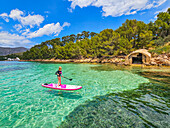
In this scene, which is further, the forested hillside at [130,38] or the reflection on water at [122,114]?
the forested hillside at [130,38]

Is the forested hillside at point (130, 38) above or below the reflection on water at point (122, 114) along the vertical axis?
above

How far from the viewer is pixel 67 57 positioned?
74438 mm

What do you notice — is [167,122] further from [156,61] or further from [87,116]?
[156,61]

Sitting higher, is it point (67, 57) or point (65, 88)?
point (67, 57)

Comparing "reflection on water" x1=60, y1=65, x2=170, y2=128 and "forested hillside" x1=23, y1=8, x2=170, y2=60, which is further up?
"forested hillside" x1=23, y1=8, x2=170, y2=60

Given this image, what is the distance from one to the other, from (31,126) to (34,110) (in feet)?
5.30

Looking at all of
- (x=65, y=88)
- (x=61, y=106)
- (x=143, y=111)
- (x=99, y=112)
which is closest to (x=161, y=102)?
(x=143, y=111)

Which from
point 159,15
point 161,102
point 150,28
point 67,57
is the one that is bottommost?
point 161,102

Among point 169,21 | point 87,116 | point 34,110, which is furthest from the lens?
point 169,21

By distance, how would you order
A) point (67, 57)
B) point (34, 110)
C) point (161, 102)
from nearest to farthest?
1. point (34, 110)
2. point (161, 102)
3. point (67, 57)

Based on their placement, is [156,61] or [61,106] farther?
[156,61]

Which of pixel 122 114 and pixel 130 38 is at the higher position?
pixel 130 38

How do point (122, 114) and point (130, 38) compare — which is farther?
point (130, 38)

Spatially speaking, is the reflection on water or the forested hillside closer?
the reflection on water
